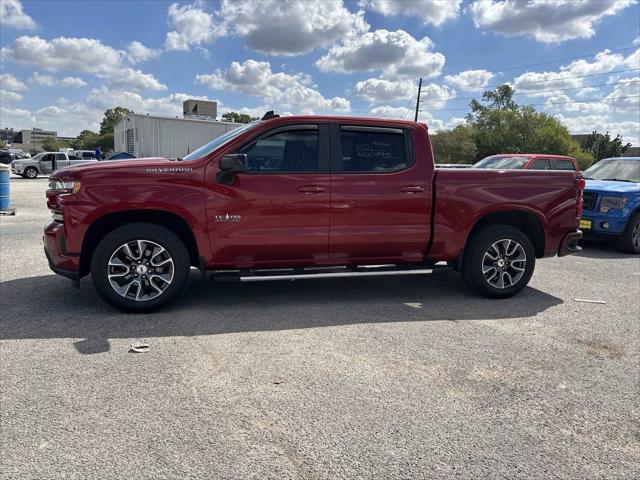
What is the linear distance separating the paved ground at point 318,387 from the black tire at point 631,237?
4343 millimetres

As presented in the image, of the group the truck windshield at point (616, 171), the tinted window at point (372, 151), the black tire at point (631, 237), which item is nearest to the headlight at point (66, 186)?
the tinted window at point (372, 151)

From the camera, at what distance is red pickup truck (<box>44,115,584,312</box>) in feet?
15.5

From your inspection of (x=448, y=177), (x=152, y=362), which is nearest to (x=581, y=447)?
(x=152, y=362)

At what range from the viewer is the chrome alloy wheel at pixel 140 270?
476cm

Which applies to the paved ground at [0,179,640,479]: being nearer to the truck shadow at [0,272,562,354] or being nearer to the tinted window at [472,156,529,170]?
the truck shadow at [0,272,562,354]

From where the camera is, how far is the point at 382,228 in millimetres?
5344

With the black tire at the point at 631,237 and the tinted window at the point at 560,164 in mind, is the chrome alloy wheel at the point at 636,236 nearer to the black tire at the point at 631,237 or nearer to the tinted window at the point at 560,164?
the black tire at the point at 631,237

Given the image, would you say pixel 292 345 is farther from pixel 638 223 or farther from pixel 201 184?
pixel 638 223

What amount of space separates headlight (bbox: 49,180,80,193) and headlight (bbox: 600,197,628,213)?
29.6 feet

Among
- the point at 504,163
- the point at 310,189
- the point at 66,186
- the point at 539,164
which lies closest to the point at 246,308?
the point at 310,189

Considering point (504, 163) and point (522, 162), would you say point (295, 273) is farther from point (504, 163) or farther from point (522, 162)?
point (522, 162)

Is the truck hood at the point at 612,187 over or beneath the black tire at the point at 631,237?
→ over

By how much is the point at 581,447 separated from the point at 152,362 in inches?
116

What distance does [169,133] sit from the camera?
26.8 meters
